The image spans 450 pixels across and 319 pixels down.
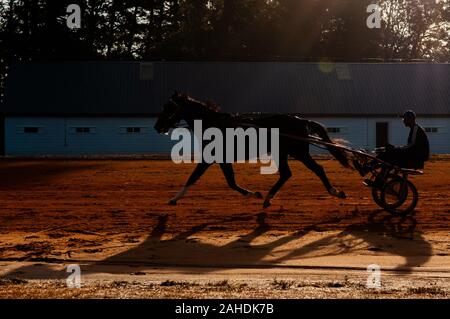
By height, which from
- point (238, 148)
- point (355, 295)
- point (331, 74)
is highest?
point (331, 74)

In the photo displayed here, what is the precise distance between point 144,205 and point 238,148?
2.79m

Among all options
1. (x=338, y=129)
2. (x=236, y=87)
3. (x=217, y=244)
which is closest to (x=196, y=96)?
(x=236, y=87)

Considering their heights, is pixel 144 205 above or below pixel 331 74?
below

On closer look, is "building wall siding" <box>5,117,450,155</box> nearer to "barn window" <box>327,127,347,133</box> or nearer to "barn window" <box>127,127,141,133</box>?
"barn window" <box>127,127,141,133</box>

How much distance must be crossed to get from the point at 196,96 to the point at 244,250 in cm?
3530

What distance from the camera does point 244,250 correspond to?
36.5 feet

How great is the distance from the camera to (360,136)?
147 ft

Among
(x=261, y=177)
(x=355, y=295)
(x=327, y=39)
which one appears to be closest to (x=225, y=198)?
(x=261, y=177)

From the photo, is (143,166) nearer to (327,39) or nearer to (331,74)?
(331,74)

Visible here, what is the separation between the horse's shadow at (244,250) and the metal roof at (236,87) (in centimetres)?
3201

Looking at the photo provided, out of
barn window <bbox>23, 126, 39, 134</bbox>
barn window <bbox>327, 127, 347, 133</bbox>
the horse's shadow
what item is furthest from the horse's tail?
barn window <bbox>23, 126, 39, 134</bbox>

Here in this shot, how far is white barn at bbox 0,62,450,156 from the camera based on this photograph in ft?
145
